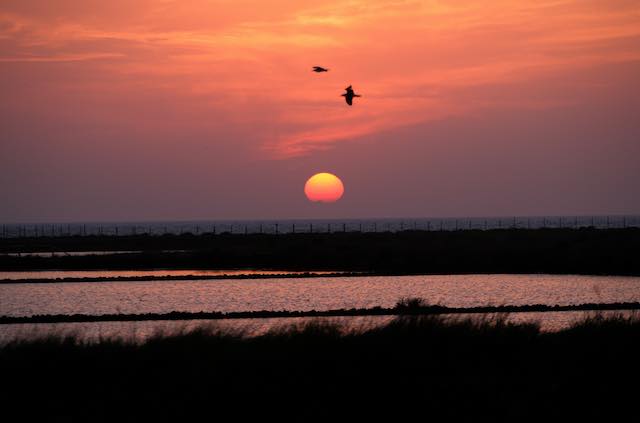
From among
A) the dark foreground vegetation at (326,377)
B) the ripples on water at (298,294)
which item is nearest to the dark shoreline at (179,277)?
the ripples on water at (298,294)

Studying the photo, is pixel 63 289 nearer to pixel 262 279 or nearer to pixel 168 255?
pixel 262 279

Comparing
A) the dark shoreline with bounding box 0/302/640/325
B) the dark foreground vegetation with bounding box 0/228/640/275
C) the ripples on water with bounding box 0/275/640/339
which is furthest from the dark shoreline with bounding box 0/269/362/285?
the dark shoreline with bounding box 0/302/640/325

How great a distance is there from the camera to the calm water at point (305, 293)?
42188 mm

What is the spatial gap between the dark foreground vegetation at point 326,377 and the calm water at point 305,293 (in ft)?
58.7

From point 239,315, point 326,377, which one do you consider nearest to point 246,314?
point 239,315

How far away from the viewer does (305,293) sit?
49.4 m

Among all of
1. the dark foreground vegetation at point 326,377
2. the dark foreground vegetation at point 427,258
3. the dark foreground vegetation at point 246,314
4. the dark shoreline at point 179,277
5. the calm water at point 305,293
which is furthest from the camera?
the dark foreground vegetation at point 427,258

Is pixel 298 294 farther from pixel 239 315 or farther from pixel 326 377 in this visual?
pixel 326 377

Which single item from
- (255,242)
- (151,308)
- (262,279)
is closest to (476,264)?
(262,279)

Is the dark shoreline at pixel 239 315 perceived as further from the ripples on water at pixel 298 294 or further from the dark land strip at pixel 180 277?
the dark land strip at pixel 180 277

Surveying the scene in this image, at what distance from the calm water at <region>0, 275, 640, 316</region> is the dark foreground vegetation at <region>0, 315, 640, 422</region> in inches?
705

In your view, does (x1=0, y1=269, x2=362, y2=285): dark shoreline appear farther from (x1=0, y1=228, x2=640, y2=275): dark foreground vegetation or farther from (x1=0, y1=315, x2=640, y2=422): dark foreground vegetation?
(x1=0, y1=315, x2=640, y2=422): dark foreground vegetation

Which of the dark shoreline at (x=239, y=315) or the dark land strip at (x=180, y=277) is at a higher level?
the dark land strip at (x=180, y=277)

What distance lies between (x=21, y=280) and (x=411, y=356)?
45132 mm
